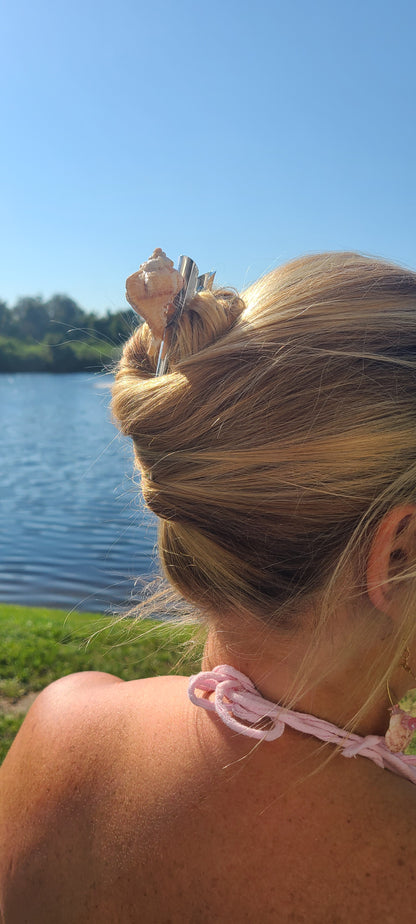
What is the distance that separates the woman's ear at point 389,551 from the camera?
3.66 feet

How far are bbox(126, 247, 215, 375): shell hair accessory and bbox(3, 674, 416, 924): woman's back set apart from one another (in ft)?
2.38

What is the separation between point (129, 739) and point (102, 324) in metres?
2.62

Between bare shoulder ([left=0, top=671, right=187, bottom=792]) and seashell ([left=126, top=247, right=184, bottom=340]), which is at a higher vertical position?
seashell ([left=126, top=247, right=184, bottom=340])

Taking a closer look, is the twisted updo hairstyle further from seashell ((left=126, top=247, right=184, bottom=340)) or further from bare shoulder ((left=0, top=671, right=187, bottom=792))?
bare shoulder ((left=0, top=671, right=187, bottom=792))

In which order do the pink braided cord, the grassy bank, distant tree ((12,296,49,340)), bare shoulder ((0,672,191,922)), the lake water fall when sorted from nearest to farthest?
the pink braided cord
bare shoulder ((0,672,191,922))
the grassy bank
the lake water
distant tree ((12,296,49,340))

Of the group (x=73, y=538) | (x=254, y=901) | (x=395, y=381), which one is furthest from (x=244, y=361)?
(x=73, y=538)

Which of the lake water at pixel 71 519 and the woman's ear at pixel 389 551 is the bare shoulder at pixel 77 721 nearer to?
the lake water at pixel 71 519

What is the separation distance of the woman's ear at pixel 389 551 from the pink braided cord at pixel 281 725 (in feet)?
0.75

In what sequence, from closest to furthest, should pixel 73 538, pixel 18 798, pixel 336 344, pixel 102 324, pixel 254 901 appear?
pixel 254 901 → pixel 336 344 → pixel 18 798 → pixel 102 324 → pixel 73 538

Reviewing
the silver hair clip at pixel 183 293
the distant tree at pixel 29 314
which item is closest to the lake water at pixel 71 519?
the silver hair clip at pixel 183 293

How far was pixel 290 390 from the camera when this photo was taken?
3.68 ft

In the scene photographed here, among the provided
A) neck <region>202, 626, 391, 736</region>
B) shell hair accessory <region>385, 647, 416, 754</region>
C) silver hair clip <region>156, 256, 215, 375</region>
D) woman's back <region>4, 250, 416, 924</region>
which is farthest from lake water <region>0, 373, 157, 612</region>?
shell hair accessory <region>385, 647, 416, 754</region>

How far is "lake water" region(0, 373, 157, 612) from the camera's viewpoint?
504 centimetres

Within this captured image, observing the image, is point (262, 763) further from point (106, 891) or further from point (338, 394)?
point (338, 394)
